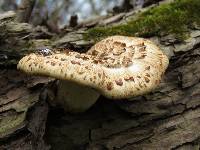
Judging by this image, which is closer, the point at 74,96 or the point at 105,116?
the point at 74,96

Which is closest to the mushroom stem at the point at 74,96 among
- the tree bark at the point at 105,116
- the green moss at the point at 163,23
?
the tree bark at the point at 105,116

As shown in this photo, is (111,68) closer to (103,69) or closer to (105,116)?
(103,69)

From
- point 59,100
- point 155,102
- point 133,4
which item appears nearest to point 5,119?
point 59,100

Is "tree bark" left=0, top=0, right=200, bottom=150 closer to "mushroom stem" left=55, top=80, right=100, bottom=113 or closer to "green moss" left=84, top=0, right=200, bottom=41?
"mushroom stem" left=55, top=80, right=100, bottom=113

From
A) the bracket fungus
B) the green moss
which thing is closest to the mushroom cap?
the bracket fungus

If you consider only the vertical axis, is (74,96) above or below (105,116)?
above

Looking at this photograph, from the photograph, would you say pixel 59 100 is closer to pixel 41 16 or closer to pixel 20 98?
pixel 20 98

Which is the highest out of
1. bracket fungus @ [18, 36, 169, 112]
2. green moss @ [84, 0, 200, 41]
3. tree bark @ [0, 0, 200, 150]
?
green moss @ [84, 0, 200, 41]

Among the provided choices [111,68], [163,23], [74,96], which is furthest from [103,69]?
[163,23]
